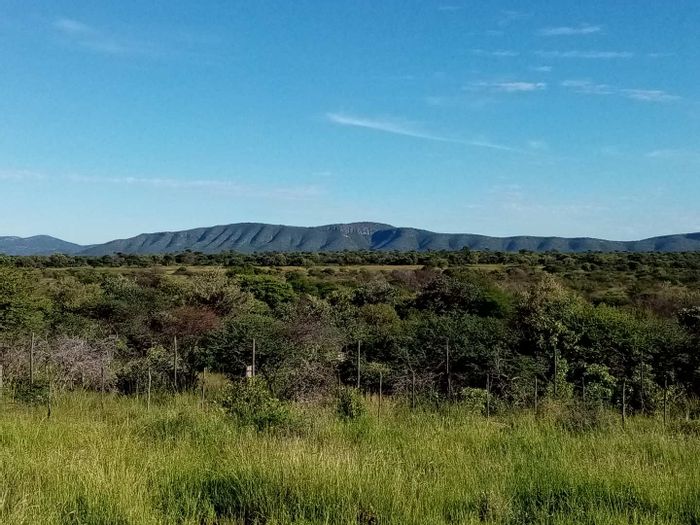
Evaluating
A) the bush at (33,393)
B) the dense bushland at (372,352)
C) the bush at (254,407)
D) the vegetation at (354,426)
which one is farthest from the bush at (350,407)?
the bush at (33,393)

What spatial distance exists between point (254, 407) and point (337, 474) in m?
3.20

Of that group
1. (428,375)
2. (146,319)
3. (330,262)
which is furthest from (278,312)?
(330,262)

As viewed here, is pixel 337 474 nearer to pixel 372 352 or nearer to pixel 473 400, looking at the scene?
pixel 473 400

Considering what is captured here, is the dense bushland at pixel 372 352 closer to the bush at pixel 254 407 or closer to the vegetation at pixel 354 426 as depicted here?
the vegetation at pixel 354 426

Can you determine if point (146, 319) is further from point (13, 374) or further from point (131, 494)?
point (131, 494)

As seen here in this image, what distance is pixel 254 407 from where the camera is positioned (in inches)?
332

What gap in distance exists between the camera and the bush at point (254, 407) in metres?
7.93

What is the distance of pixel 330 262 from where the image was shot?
307 ft

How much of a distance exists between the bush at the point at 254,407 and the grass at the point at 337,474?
271mm

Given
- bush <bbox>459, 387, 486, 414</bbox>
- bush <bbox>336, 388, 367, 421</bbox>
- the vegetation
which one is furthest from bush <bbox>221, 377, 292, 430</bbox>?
bush <bbox>459, 387, 486, 414</bbox>

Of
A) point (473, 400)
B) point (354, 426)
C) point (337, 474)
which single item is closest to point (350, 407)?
point (354, 426)

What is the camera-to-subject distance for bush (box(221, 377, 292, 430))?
26.0ft

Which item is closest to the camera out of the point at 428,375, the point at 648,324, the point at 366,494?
the point at 366,494

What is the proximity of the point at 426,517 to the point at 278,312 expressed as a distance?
2258 centimetres
